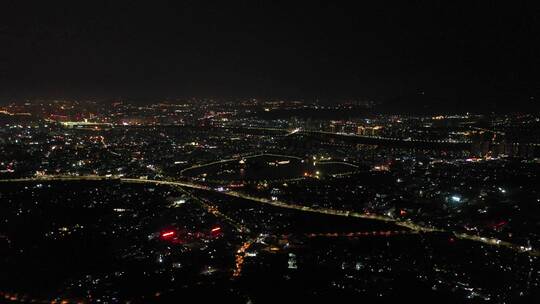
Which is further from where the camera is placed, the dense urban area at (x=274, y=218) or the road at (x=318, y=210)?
the road at (x=318, y=210)

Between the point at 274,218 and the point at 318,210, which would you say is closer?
the point at 274,218

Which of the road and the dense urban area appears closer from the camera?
the dense urban area

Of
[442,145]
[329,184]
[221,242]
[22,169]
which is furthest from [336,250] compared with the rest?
[442,145]

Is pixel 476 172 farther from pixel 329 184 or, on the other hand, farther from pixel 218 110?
pixel 218 110
